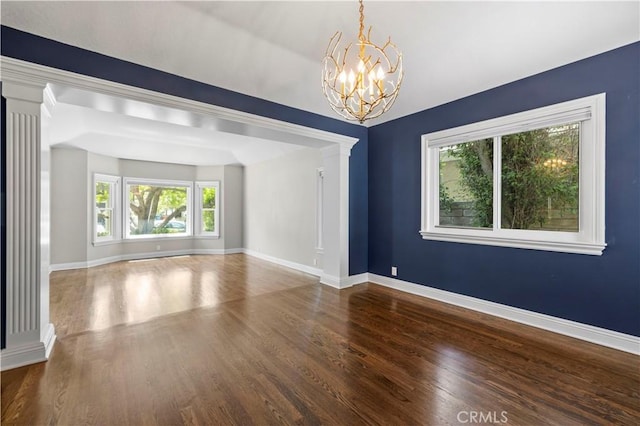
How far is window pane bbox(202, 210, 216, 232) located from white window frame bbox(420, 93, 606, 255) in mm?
6276

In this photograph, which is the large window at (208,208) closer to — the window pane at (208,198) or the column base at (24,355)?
the window pane at (208,198)

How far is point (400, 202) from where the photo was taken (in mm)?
4461

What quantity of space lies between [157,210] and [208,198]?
1.34m

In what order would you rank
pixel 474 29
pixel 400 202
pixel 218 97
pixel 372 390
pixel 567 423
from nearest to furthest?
pixel 567 423 < pixel 372 390 < pixel 474 29 < pixel 218 97 < pixel 400 202

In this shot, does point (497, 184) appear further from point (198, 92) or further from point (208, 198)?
point (208, 198)

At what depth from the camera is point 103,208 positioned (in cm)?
668

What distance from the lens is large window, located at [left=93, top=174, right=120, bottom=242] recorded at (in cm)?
640

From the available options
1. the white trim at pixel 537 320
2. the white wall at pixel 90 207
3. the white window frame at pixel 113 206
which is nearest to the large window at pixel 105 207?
the white window frame at pixel 113 206

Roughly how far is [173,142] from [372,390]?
6.66m

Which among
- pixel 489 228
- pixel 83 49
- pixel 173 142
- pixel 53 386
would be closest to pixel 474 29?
pixel 489 228

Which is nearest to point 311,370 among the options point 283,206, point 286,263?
point 286,263

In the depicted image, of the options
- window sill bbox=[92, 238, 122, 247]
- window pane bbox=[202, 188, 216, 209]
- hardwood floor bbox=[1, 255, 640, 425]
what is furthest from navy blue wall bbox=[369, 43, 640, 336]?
window sill bbox=[92, 238, 122, 247]

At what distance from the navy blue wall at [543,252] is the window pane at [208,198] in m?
5.60

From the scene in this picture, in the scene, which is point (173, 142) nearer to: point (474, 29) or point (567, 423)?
point (474, 29)
